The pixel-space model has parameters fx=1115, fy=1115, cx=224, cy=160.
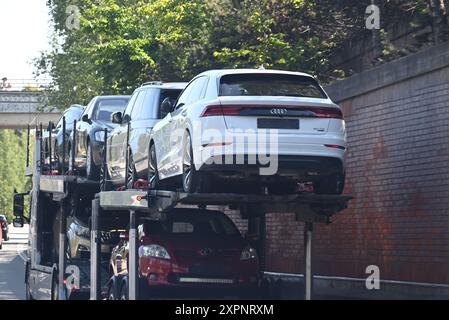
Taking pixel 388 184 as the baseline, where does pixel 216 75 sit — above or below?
above

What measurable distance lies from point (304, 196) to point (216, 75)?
5.20 feet

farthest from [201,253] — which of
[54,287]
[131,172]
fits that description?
[54,287]

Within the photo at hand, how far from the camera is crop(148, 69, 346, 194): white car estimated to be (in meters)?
11.0

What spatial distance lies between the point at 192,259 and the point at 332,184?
1.79 metres

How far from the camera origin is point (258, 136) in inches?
435

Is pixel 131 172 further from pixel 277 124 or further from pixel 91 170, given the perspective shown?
pixel 277 124

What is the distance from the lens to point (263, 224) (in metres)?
13.6

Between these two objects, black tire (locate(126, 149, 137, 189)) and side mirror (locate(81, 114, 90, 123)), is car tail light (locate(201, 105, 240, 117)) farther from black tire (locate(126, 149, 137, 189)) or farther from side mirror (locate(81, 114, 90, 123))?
side mirror (locate(81, 114, 90, 123))

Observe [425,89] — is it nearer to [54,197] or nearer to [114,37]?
[54,197]

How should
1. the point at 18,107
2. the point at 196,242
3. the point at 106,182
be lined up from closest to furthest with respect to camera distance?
1. the point at 196,242
2. the point at 106,182
3. the point at 18,107

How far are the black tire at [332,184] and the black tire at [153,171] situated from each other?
201cm

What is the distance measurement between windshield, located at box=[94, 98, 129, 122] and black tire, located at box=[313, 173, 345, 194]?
20.3ft
